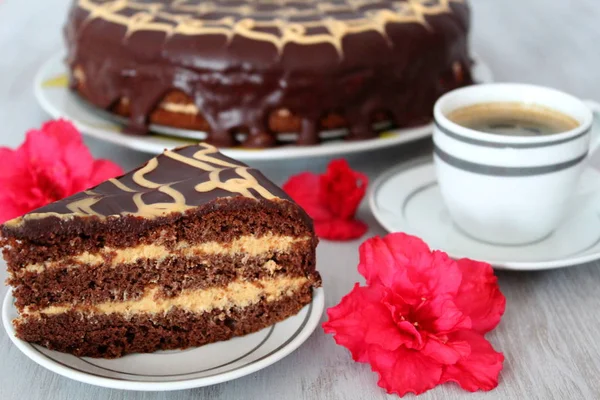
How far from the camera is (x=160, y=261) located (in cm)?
133

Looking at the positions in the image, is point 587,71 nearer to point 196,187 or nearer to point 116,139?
point 116,139

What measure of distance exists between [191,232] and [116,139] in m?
0.75

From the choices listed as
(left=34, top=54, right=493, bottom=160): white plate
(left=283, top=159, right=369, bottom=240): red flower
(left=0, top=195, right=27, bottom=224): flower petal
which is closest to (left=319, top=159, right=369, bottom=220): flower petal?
(left=283, top=159, right=369, bottom=240): red flower

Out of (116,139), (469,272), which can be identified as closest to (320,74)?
(116,139)

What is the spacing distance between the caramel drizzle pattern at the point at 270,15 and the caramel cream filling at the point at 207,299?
0.73 metres

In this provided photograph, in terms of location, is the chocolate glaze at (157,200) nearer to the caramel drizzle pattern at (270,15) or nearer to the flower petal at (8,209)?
the flower petal at (8,209)

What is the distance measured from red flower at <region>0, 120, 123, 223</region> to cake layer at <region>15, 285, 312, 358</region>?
42 centimetres

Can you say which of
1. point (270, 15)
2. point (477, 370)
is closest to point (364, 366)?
point (477, 370)

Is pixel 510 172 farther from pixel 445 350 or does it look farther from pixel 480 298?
pixel 445 350

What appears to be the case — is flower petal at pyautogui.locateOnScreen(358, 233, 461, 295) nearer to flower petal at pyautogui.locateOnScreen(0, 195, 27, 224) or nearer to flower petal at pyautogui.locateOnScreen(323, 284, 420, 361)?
flower petal at pyautogui.locateOnScreen(323, 284, 420, 361)

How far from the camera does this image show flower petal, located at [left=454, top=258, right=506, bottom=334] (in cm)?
138

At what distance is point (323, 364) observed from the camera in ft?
4.43

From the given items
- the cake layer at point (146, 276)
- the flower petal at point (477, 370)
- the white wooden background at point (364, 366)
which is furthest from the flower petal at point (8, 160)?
the flower petal at point (477, 370)

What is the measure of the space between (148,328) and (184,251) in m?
0.16
